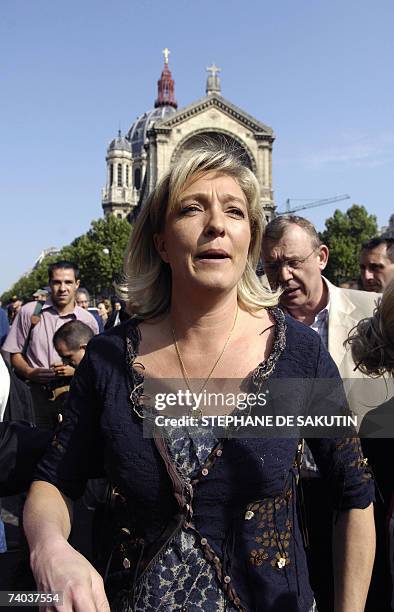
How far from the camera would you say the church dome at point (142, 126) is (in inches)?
4368

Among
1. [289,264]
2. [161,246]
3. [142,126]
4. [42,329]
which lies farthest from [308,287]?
[142,126]

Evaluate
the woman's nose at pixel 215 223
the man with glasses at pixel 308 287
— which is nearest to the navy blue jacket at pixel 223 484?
the woman's nose at pixel 215 223

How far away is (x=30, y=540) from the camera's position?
163 centimetres

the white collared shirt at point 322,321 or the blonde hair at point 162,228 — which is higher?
the white collared shirt at point 322,321

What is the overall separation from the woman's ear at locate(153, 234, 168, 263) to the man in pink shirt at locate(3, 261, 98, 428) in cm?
397

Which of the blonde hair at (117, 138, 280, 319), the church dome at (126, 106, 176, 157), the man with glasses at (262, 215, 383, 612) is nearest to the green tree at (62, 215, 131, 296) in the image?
the church dome at (126, 106, 176, 157)

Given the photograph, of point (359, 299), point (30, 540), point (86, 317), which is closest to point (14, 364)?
point (86, 317)

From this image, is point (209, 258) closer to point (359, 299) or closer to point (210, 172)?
point (210, 172)

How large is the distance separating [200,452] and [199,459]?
2 cm

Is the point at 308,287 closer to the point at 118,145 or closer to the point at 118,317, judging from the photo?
the point at 118,317

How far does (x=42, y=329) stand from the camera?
6316mm

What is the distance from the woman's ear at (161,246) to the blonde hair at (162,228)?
0.07 feet

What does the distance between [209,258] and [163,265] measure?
367 millimetres

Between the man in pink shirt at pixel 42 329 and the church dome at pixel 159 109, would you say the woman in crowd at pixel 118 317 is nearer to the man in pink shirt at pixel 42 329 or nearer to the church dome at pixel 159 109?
the man in pink shirt at pixel 42 329
